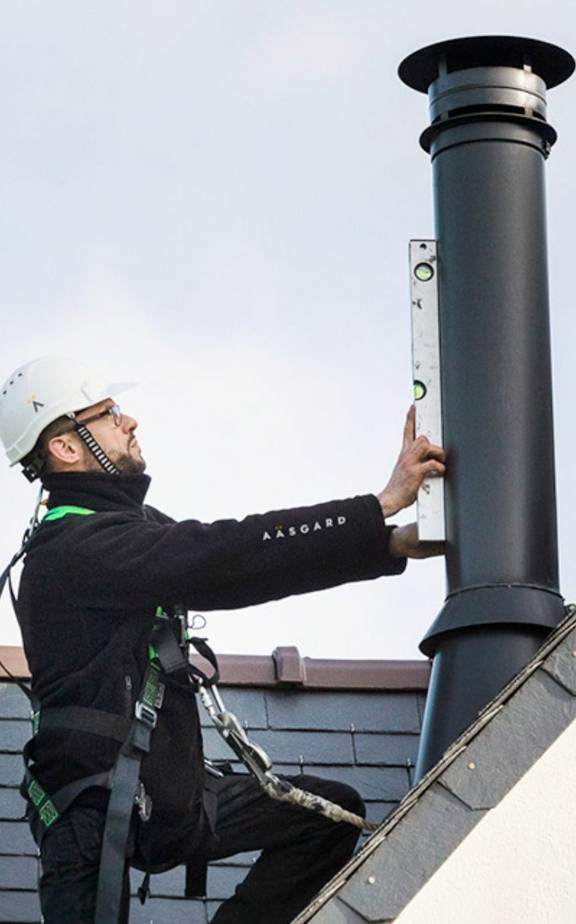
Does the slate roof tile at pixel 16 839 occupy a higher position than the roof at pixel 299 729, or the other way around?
the roof at pixel 299 729

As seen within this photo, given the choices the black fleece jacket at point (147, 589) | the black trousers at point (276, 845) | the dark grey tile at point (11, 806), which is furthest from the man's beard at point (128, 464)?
the dark grey tile at point (11, 806)

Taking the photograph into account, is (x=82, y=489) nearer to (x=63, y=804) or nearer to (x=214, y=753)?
(x=63, y=804)

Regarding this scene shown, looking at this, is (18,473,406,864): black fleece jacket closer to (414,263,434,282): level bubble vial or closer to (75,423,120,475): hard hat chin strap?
(75,423,120,475): hard hat chin strap

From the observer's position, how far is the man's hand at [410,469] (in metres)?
7.09

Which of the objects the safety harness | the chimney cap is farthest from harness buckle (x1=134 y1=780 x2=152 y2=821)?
the chimney cap

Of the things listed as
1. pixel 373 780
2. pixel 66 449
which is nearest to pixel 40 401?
pixel 66 449

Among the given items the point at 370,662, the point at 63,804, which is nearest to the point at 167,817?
the point at 63,804

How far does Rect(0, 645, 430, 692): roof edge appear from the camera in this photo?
8.64 m

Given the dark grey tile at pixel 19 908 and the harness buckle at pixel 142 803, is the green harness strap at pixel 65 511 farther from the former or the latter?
the dark grey tile at pixel 19 908

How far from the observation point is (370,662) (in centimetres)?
878

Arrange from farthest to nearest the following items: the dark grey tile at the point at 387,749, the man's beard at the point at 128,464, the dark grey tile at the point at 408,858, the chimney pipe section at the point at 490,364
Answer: the dark grey tile at the point at 387,749, the man's beard at the point at 128,464, the chimney pipe section at the point at 490,364, the dark grey tile at the point at 408,858

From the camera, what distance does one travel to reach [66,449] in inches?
290

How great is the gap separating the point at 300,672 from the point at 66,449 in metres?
1.69

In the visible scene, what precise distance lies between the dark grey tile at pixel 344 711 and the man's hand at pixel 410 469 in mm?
1616
